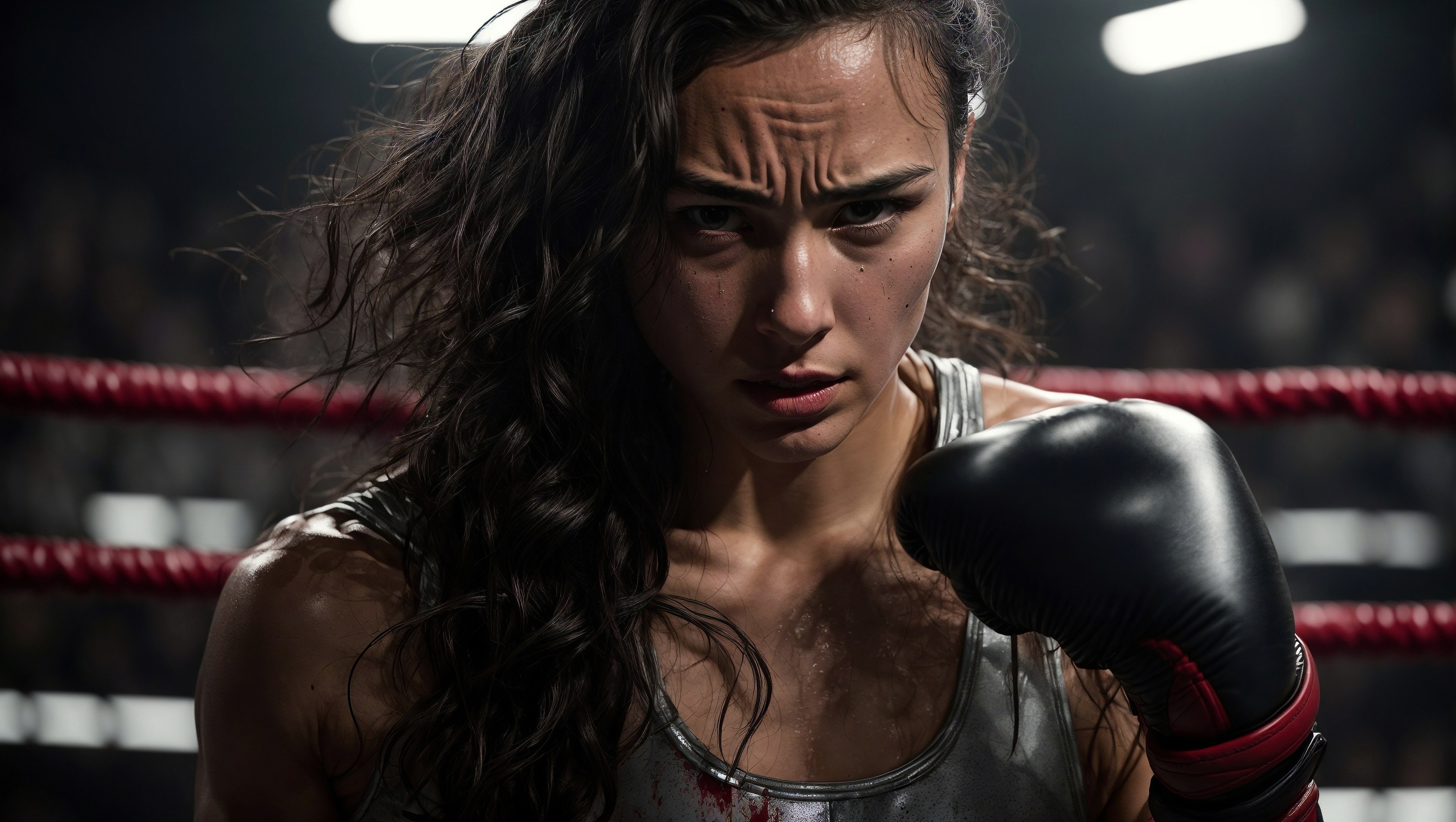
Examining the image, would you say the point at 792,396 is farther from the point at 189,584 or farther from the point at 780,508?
the point at 189,584

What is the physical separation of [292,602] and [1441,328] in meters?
2.61

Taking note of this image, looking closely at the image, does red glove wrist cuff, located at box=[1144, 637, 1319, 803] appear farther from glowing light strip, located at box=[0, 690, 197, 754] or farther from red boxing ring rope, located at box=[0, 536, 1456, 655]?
glowing light strip, located at box=[0, 690, 197, 754]

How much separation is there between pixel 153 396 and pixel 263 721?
606mm

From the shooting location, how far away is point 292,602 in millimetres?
895

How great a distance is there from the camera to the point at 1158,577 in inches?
28.5

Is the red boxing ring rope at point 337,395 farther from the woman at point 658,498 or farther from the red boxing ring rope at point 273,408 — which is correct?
the woman at point 658,498

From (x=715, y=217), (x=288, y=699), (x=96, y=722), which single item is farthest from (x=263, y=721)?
(x=96, y=722)

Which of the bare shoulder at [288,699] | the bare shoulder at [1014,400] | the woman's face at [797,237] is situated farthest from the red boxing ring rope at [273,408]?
the woman's face at [797,237]

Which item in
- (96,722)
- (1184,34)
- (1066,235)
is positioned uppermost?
(1184,34)

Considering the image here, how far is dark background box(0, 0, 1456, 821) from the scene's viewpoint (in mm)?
2191

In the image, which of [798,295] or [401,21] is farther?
[401,21]

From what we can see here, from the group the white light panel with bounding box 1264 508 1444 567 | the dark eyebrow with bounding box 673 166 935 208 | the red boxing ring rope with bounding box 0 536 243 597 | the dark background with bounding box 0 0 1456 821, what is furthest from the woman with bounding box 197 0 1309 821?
the white light panel with bounding box 1264 508 1444 567

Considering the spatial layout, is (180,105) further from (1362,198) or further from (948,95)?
(1362,198)

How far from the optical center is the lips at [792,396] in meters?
0.82
